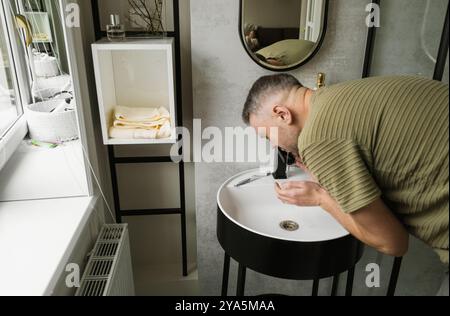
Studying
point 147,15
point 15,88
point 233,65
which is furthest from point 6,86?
point 233,65

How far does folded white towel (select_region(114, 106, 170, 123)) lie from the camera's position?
1398mm

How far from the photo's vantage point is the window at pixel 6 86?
4.20ft

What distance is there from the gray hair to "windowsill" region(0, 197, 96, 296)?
65 centimetres

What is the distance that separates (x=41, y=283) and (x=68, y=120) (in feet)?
2.08

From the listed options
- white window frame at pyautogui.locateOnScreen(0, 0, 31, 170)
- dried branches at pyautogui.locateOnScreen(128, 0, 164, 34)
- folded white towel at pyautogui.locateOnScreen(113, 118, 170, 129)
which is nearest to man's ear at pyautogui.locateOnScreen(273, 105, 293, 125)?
folded white towel at pyautogui.locateOnScreen(113, 118, 170, 129)

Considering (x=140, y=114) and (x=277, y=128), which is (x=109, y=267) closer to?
(x=140, y=114)

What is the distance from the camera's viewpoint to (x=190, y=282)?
1.87 metres

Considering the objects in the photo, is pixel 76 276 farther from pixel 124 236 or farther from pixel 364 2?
pixel 364 2

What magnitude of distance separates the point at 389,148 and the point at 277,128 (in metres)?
0.36

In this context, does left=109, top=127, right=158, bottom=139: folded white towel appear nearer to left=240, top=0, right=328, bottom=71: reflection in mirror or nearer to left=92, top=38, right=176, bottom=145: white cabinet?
left=92, top=38, right=176, bottom=145: white cabinet

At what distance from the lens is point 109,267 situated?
127 centimetres

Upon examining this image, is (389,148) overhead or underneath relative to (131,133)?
overhead

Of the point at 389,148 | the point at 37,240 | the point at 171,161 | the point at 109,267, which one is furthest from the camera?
the point at 171,161

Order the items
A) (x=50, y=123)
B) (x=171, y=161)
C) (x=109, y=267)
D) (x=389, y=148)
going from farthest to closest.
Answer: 1. (x=171, y=161)
2. (x=50, y=123)
3. (x=109, y=267)
4. (x=389, y=148)
